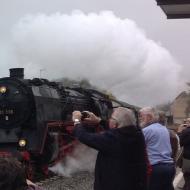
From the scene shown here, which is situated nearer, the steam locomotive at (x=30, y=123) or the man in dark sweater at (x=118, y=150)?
the man in dark sweater at (x=118, y=150)

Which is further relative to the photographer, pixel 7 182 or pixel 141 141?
pixel 141 141

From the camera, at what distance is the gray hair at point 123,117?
16.9 ft

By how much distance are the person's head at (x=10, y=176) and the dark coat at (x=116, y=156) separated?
6.81 feet

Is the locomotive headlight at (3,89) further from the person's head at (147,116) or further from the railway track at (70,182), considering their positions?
the person's head at (147,116)

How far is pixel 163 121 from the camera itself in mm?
7199

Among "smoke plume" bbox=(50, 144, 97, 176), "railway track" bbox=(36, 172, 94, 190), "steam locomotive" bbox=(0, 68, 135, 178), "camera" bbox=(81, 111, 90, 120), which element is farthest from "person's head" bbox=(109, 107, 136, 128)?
"smoke plume" bbox=(50, 144, 97, 176)

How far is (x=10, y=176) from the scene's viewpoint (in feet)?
9.64

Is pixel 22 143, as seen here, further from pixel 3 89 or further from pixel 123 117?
pixel 123 117

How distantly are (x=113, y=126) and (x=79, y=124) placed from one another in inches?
12.3

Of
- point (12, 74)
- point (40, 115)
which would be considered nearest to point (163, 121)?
point (40, 115)

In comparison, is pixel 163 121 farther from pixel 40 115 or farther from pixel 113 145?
pixel 40 115

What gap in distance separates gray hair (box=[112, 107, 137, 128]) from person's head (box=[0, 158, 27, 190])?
2.25 meters

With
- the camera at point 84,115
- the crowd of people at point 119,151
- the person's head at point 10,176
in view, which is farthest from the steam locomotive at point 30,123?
the person's head at point 10,176

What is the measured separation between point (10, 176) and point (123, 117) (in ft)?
7.66
